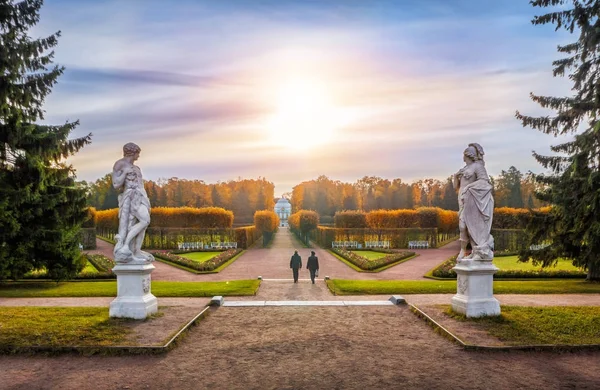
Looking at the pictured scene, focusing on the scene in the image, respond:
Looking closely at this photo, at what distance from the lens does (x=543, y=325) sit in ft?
31.0

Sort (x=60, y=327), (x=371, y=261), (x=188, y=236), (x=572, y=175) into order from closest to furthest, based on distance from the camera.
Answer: (x=60, y=327), (x=572, y=175), (x=371, y=261), (x=188, y=236)

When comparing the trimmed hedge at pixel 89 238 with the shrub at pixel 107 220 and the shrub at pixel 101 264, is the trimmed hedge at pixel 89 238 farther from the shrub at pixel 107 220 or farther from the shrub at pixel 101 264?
the shrub at pixel 107 220

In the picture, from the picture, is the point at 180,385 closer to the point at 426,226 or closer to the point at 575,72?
the point at 575,72

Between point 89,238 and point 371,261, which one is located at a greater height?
point 89,238

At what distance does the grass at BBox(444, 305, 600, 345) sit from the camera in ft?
27.5

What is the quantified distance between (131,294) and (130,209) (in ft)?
6.17

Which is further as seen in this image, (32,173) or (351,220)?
(351,220)

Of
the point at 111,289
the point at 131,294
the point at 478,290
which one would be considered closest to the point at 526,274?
the point at 478,290

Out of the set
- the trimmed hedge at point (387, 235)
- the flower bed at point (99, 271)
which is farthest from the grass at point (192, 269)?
the trimmed hedge at point (387, 235)

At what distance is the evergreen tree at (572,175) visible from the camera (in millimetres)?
14414

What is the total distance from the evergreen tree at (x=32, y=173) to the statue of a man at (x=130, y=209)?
254 cm

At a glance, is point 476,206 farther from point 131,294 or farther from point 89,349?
point 89,349

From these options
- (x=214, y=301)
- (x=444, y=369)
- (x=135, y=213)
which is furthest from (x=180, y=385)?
(x=214, y=301)

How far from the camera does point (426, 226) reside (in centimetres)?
4388
